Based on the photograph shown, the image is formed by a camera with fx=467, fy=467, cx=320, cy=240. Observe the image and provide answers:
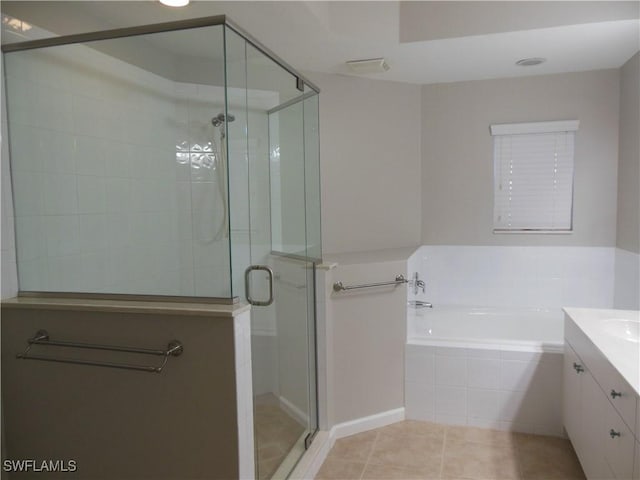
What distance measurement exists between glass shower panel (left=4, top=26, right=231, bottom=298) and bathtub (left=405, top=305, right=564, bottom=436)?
152 centimetres

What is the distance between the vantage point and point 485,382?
9.29 feet

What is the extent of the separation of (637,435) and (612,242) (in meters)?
2.45

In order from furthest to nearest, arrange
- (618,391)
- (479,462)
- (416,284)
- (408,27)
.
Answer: (416,284), (408,27), (479,462), (618,391)

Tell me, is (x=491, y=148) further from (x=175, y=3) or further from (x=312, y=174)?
(x=175, y=3)

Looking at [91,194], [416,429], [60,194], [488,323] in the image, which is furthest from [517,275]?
[60,194]

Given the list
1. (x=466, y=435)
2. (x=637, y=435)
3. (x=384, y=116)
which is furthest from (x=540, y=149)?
(x=637, y=435)

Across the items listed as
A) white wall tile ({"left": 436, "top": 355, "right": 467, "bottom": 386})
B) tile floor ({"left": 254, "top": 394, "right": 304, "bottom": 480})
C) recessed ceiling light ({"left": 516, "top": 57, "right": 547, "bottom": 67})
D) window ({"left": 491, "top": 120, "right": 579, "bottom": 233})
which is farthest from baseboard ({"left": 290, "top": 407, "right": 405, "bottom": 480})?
recessed ceiling light ({"left": 516, "top": 57, "right": 547, "bottom": 67})

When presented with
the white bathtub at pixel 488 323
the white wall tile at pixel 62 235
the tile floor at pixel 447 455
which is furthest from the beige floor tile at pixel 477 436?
the white wall tile at pixel 62 235

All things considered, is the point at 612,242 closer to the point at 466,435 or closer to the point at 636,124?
the point at 636,124

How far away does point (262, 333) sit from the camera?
218cm

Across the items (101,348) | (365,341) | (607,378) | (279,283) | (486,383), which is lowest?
(486,383)

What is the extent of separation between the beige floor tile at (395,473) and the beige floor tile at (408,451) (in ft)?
0.06

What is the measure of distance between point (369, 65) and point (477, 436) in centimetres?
244

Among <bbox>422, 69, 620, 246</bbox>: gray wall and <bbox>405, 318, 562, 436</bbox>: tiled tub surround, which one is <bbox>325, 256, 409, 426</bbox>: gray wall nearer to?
<bbox>405, 318, 562, 436</bbox>: tiled tub surround
